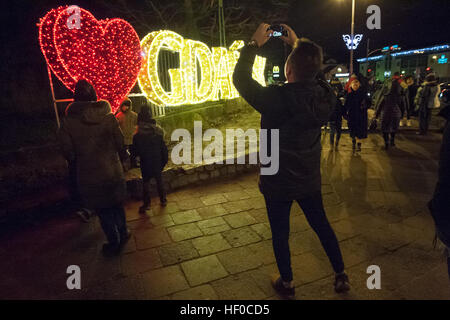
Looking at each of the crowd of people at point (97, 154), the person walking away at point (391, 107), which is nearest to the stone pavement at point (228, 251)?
the crowd of people at point (97, 154)

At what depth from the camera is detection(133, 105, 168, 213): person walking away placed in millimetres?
4262

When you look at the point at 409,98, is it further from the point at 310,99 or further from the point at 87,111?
the point at 87,111

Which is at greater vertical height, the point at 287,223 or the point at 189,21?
the point at 189,21

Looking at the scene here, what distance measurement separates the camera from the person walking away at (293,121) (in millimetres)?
2070

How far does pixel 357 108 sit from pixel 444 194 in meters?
5.75

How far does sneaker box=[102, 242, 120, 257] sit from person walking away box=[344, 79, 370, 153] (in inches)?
245

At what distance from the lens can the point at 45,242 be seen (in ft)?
12.4

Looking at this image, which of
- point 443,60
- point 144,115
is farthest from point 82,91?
point 443,60

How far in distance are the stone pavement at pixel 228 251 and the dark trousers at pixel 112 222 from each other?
9.5 inches

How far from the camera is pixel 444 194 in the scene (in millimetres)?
1698

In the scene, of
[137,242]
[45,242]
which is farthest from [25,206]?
[137,242]

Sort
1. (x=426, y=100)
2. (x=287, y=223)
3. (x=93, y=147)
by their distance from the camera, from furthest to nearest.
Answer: (x=426, y=100) → (x=93, y=147) → (x=287, y=223)

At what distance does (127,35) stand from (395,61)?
6208 cm

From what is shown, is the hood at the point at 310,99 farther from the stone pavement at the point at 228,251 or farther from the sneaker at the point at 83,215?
the sneaker at the point at 83,215
